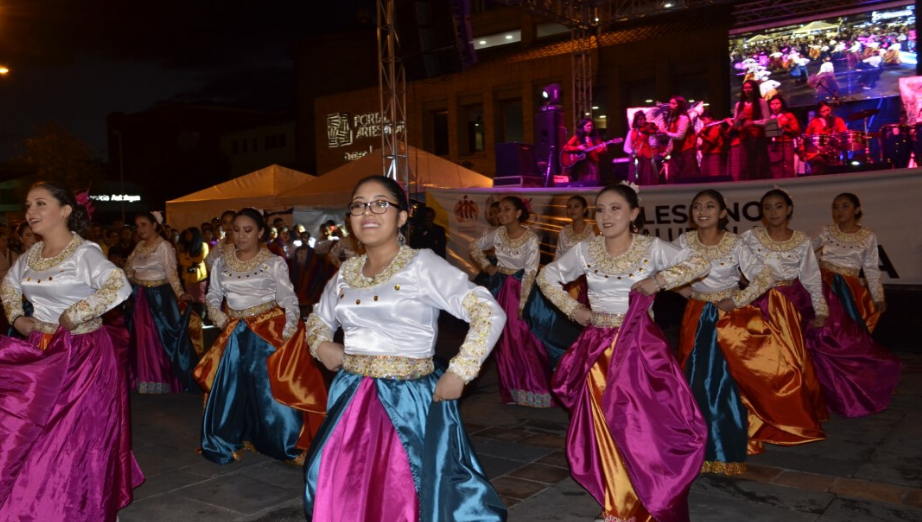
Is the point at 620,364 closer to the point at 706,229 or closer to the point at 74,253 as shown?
the point at 706,229

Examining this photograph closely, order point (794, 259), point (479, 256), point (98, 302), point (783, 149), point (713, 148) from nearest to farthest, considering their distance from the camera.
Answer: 1. point (98, 302)
2. point (794, 259)
3. point (479, 256)
4. point (783, 149)
5. point (713, 148)

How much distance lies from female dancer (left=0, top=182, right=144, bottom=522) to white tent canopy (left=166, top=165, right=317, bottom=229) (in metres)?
12.6

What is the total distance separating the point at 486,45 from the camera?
82.0 ft

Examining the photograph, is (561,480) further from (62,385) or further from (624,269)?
(62,385)

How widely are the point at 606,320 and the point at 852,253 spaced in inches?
161

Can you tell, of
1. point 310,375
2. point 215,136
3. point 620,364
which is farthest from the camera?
point 215,136

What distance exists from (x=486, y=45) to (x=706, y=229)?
68.4ft

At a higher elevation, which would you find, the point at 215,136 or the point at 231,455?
the point at 215,136

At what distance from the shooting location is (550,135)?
15797mm

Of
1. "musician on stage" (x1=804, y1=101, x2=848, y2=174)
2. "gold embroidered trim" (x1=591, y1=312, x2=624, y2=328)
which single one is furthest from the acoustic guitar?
"gold embroidered trim" (x1=591, y1=312, x2=624, y2=328)

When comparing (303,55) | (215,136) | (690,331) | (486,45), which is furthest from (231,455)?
(215,136)

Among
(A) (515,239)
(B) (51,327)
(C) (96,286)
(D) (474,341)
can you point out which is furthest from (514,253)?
(D) (474,341)

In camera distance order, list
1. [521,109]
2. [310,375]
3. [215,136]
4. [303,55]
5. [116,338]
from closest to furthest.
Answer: [310,375] < [116,338] < [521,109] < [303,55] < [215,136]

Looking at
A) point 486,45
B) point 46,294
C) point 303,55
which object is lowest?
point 46,294
